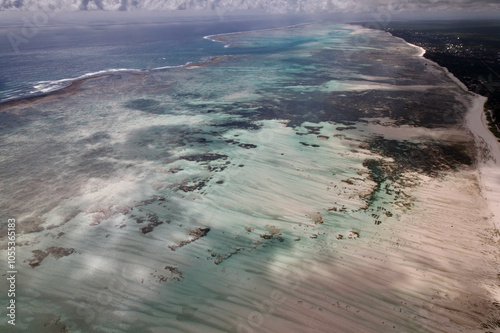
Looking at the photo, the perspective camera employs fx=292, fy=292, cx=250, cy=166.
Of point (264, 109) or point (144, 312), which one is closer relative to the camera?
point (144, 312)

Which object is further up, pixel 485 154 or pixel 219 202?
→ pixel 485 154

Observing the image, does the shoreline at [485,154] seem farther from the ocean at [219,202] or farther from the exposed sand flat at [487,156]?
the ocean at [219,202]

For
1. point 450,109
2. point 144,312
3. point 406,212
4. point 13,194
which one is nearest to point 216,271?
point 144,312

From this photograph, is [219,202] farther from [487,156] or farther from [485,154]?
[485,154]

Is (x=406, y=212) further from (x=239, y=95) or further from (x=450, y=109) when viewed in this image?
(x=239, y=95)

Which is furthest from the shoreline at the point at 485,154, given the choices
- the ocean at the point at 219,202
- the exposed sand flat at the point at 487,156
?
the ocean at the point at 219,202

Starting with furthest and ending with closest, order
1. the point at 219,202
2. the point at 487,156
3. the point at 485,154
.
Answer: the point at 485,154 → the point at 487,156 → the point at 219,202

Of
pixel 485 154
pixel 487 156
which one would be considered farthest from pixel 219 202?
pixel 485 154

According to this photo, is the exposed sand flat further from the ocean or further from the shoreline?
the ocean
